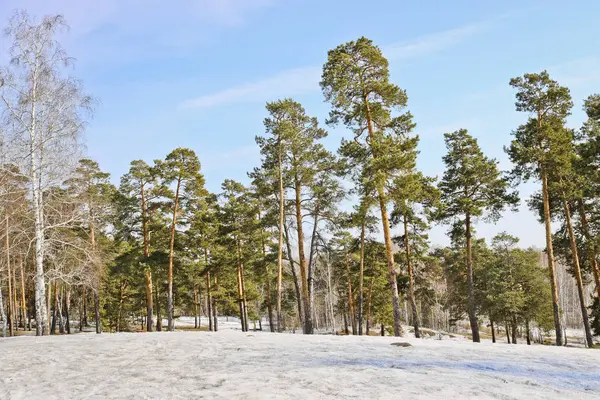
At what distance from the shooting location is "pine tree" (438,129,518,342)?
24.8 metres

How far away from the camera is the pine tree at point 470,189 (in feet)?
81.2

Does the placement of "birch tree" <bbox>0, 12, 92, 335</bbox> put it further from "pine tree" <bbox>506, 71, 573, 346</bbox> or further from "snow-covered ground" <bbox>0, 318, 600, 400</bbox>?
"pine tree" <bbox>506, 71, 573, 346</bbox>

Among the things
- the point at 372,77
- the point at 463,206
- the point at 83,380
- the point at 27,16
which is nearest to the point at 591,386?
the point at 83,380

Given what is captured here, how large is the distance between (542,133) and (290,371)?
20.2 m

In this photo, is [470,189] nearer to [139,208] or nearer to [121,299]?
[139,208]

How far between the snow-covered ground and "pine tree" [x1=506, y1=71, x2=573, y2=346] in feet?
40.8

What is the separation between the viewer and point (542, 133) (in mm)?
21016

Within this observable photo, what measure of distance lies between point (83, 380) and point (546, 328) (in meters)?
42.2

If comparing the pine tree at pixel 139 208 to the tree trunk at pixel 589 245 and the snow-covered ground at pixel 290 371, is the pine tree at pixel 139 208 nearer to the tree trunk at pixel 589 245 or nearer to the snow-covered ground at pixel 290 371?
the snow-covered ground at pixel 290 371

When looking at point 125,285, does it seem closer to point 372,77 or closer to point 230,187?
point 230,187

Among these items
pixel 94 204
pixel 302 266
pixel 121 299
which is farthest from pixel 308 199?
pixel 121 299

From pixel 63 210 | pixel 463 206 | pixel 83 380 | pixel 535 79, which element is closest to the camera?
pixel 83 380

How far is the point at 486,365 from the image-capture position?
8617 mm

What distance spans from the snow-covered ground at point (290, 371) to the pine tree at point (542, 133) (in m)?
12.4
